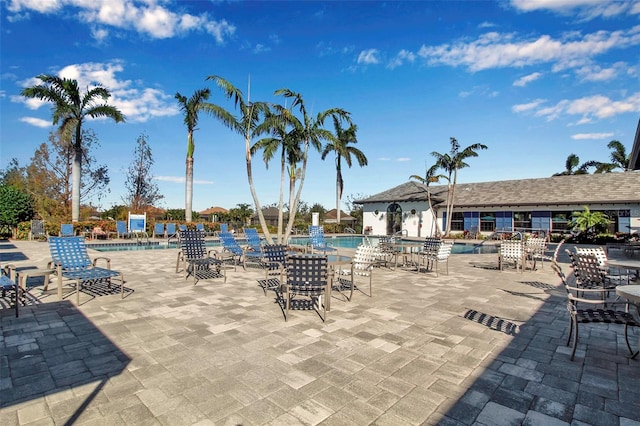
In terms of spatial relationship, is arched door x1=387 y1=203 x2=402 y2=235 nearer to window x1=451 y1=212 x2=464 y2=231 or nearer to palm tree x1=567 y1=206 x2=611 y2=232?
window x1=451 y1=212 x2=464 y2=231

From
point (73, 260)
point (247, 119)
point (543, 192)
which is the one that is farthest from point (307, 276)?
point (543, 192)

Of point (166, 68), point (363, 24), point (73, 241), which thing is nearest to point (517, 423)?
point (73, 241)

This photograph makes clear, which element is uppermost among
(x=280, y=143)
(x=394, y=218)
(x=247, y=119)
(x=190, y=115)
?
→ (x=190, y=115)

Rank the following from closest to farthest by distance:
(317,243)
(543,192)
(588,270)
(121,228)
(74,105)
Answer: (588,270) → (317,243) → (74,105) → (121,228) → (543,192)

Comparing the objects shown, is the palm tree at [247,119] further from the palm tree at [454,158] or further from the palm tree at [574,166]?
the palm tree at [574,166]

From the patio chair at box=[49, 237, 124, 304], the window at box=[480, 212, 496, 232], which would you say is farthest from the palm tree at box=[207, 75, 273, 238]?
the window at box=[480, 212, 496, 232]

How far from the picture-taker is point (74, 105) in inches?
714

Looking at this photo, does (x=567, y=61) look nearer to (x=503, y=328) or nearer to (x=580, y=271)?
(x=580, y=271)

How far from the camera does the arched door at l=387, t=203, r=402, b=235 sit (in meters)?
29.5

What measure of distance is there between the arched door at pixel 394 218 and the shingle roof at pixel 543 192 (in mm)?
825

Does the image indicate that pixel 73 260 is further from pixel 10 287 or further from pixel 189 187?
pixel 189 187

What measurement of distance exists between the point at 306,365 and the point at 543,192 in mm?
26618

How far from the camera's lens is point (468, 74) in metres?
14.4

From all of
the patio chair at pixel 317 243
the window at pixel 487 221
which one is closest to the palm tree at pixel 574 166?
the window at pixel 487 221
